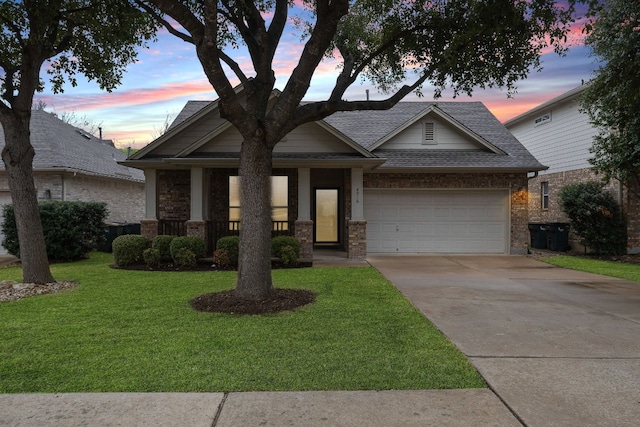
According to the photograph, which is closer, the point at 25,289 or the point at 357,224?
the point at 25,289

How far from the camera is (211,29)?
22.8 feet

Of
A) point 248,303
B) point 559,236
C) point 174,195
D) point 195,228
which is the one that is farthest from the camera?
point 559,236

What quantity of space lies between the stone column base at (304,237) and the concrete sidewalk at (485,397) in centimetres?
671

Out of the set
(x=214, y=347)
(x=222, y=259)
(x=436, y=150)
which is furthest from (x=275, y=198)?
(x=214, y=347)

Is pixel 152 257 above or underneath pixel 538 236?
underneath

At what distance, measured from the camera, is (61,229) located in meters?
14.3

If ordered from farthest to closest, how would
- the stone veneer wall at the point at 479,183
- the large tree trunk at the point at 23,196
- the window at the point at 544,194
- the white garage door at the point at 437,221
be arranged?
the window at the point at 544,194 < the white garage door at the point at 437,221 < the stone veneer wall at the point at 479,183 < the large tree trunk at the point at 23,196

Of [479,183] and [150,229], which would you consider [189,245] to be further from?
[479,183]

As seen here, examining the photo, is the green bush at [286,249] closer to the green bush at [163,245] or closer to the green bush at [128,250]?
the green bush at [163,245]

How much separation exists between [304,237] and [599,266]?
8578 millimetres

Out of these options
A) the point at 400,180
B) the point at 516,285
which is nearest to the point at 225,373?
the point at 516,285

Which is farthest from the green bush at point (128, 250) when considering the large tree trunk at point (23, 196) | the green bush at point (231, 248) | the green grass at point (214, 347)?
the green grass at point (214, 347)

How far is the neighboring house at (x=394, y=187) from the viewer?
46.5ft

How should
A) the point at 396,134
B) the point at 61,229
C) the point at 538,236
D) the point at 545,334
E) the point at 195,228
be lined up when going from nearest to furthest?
the point at 545,334 < the point at 195,228 < the point at 61,229 < the point at 396,134 < the point at 538,236
